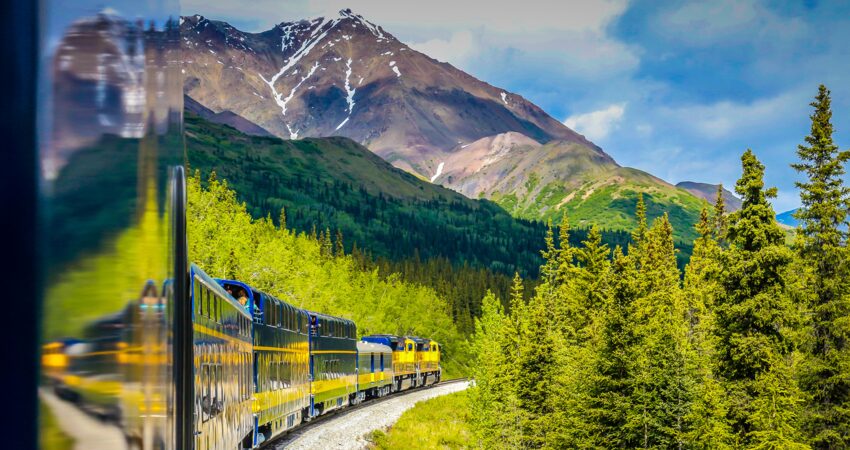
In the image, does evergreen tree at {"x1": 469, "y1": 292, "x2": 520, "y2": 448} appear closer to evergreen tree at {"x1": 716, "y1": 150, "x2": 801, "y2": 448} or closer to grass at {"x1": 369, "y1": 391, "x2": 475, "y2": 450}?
grass at {"x1": 369, "y1": 391, "x2": 475, "y2": 450}

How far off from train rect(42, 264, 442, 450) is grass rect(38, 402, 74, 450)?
37 mm

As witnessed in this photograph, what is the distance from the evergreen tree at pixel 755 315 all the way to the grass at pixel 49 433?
112 feet

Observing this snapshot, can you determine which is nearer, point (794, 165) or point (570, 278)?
point (794, 165)

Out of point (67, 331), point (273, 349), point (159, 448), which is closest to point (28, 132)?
point (67, 331)

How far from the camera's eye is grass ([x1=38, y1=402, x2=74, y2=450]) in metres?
1.12

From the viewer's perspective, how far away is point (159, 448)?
165 cm

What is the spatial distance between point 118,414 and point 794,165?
40.4m

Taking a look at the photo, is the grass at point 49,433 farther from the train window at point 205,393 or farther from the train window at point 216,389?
the train window at point 216,389

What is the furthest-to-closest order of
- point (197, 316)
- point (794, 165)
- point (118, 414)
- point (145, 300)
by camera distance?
point (794, 165), point (197, 316), point (145, 300), point (118, 414)

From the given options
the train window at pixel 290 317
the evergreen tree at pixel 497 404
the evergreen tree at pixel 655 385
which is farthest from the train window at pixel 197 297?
the evergreen tree at pixel 497 404

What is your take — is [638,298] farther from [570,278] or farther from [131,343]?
[570,278]

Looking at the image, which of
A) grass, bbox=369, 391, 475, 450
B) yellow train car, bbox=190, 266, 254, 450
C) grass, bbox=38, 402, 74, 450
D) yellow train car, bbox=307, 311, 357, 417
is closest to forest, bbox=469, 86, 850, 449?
grass, bbox=369, 391, 475, 450

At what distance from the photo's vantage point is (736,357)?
108 feet

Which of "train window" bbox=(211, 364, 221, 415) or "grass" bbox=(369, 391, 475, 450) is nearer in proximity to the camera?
"train window" bbox=(211, 364, 221, 415)
